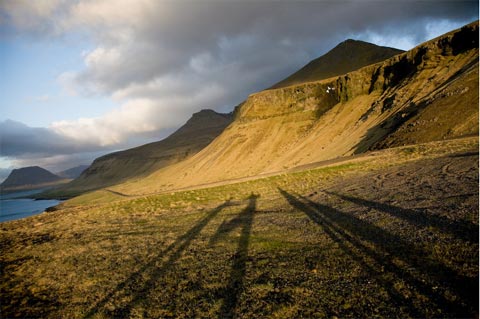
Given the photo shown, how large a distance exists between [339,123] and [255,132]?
25295 millimetres

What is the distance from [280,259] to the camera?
702cm

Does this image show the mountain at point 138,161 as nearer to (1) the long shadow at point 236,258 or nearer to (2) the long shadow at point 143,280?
(1) the long shadow at point 236,258

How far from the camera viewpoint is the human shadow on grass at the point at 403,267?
420 centimetres

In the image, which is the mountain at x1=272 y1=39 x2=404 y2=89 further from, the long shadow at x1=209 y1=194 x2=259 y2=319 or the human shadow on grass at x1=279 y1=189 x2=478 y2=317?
the human shadow on grass at x1=279 y1=189 x2=478 y2=317

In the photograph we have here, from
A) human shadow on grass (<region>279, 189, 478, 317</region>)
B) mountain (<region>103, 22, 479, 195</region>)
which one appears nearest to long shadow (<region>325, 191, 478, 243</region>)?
human shadow on grass (<region>279, 189, 478, 317</region>)

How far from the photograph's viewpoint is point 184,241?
10062 mm

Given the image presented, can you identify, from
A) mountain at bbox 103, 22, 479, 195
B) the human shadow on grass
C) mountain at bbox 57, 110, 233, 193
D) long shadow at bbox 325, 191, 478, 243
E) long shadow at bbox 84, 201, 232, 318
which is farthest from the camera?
mountain at bbox 57, 110, 233, 193

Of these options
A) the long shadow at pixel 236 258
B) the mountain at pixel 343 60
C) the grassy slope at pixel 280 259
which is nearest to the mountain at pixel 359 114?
the grassy slope at pixel 280 259

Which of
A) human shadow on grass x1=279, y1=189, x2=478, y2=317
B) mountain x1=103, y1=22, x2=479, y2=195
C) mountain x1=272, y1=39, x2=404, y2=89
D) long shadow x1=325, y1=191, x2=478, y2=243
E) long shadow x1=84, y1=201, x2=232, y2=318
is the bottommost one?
long shadow x1=84, y1=201, x2=232, y2=318

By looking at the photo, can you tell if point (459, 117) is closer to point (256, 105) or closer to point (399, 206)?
point (399, 206)

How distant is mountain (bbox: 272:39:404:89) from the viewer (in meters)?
91.3

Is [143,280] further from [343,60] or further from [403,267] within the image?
[343,60]

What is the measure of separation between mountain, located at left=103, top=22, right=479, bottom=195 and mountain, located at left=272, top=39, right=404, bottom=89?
30.8m

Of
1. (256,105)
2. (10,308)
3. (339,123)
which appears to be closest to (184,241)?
(10,308)
